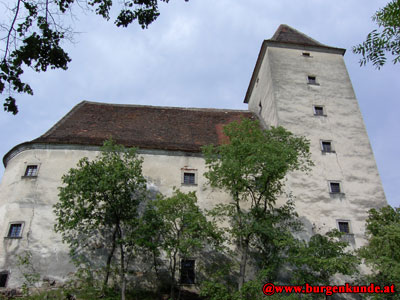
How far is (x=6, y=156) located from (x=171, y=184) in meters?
8.01

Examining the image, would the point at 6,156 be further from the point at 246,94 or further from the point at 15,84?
the point at 246,94

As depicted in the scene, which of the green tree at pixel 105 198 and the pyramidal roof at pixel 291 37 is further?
the pyramidal roof at pixel 291 37

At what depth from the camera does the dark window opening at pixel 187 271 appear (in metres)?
14.1

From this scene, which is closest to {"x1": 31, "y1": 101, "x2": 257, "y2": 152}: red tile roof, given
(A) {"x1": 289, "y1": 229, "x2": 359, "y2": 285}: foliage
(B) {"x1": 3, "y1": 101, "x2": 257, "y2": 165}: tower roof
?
(B) {"x1": 3, "y1": 101, "x2": 257, "y2": 165}: tower roof

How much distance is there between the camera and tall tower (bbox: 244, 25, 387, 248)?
16.2 meters

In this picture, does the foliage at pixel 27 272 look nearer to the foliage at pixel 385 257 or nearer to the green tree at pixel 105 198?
the green tree at pixel 105 198

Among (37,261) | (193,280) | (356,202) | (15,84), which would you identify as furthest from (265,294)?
(15,84)

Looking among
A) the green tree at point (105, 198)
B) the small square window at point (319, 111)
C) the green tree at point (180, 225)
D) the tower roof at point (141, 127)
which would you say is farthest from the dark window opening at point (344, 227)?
the green tree at point (105, 198)

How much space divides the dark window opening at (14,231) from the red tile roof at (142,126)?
402cm

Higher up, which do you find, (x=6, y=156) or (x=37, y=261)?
(x=6, y=156)

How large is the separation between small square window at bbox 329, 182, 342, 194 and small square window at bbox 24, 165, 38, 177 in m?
13.2

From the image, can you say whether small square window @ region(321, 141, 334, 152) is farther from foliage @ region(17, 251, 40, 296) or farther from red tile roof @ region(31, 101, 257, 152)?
foliage @ region(17, 251, 40, 296)

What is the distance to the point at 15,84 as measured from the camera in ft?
16.4

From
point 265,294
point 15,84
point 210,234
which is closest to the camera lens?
point 15,84
